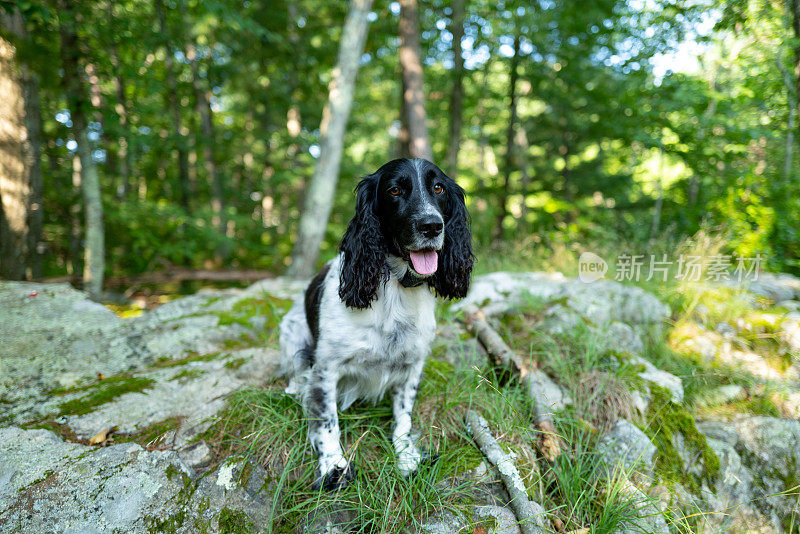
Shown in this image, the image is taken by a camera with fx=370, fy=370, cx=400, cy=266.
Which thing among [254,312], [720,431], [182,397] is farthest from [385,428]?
[720,431]

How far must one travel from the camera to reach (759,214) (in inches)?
242

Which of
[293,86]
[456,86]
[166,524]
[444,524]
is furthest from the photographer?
[293,86]

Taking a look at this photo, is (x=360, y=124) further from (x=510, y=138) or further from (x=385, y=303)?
(x=385, y=303)

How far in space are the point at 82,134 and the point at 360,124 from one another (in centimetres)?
925

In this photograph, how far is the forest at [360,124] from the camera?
4.89 meters

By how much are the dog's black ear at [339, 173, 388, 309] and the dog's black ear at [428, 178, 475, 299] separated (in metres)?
0.38

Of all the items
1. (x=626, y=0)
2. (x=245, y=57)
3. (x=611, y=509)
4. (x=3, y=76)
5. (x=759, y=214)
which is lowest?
(x=611, y=509)

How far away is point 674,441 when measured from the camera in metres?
2.52

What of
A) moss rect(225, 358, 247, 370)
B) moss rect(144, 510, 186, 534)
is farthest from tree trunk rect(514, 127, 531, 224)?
moss rect(144, 510, 186, 534)

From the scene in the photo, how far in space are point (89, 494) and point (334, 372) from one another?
1.19 metres

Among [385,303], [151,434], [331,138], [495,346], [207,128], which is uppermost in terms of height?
[207,128]

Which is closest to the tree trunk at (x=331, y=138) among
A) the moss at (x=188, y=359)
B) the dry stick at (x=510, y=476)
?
the moss at (x=188, y=359)

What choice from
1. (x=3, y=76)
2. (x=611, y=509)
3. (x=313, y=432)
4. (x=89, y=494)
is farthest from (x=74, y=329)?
(x=611, y=509)

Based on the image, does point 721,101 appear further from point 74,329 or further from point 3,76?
point 3,76
